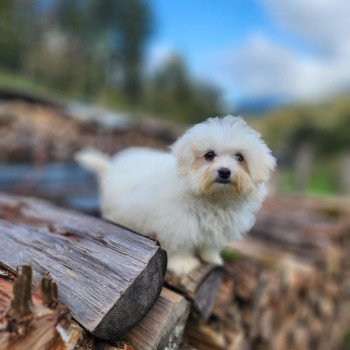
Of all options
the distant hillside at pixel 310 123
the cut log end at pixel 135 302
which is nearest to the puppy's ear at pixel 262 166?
the cut log end at pixel 135 302

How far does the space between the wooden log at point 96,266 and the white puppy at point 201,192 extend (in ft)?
0.77

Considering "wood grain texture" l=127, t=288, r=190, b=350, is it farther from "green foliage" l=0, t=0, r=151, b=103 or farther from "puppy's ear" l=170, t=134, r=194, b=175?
"green foliage" l=0, t=0, r=151, b=103

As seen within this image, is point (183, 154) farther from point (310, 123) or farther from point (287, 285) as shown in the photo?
point (310, 123)

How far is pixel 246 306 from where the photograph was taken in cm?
276

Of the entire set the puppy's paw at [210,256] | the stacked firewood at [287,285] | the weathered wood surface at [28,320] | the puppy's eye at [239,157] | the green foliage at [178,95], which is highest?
the green foliage at [178,95]

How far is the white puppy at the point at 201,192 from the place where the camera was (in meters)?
1.73

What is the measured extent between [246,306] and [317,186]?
13.5 metres

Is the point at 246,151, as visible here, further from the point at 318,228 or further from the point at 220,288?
the point at 318,228

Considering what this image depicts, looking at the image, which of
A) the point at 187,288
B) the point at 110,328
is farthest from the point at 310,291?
the point at 110,328

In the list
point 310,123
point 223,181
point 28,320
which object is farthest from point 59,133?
point 310,123

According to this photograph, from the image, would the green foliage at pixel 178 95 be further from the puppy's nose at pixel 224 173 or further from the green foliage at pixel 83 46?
the puppy's nose at pixel 224 173

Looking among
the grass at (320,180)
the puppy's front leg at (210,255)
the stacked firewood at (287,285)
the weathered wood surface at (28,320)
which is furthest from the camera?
the grass at (320,180)

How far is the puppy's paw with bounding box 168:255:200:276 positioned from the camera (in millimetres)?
2082

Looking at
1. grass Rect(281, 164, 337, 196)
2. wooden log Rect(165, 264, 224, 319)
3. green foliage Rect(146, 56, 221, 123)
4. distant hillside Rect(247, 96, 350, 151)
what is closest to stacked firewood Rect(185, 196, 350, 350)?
wooden log Rect(165, 264, 224, 319)
